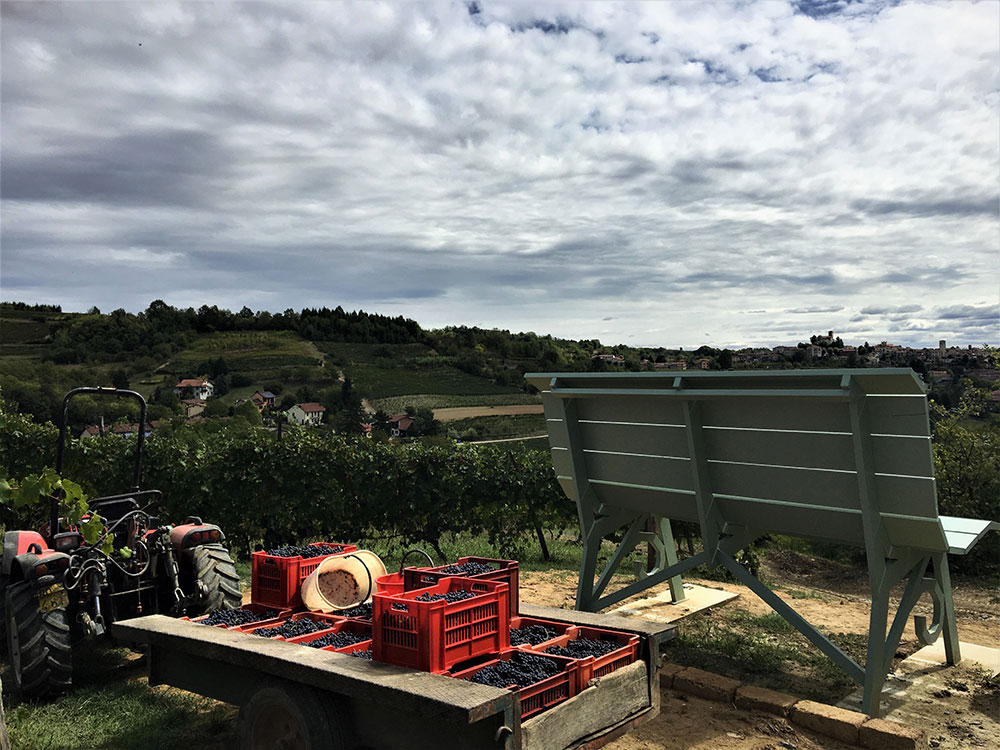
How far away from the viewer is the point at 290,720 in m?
3.59

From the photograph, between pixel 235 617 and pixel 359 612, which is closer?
pixel 235 617

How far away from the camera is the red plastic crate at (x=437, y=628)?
344 cm

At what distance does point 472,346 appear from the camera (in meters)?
58.9

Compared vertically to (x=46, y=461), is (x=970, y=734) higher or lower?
lower

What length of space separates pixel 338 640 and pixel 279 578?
34.1 inches

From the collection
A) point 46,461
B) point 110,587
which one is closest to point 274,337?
point 46,461

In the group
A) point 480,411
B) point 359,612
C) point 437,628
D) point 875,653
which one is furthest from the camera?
point 480,411

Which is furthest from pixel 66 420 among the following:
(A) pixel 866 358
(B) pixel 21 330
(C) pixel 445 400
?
(B) pixel 21 330

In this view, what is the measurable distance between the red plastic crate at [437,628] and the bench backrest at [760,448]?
6.63 ft

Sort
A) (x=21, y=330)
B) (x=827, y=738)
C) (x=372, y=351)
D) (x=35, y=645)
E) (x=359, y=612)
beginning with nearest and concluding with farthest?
(x=827, y=738) → (x=359, y=612) → (x=35, y=645) → (x=372, y=351) → (x=21, y=330)

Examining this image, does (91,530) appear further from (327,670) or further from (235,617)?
(327,670)

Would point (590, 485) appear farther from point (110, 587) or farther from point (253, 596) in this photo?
point (110, 587)

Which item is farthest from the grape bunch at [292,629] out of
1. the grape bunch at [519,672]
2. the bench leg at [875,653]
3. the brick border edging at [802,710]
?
the bench leg at [875,653]

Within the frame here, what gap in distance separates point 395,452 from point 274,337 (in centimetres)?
6091
